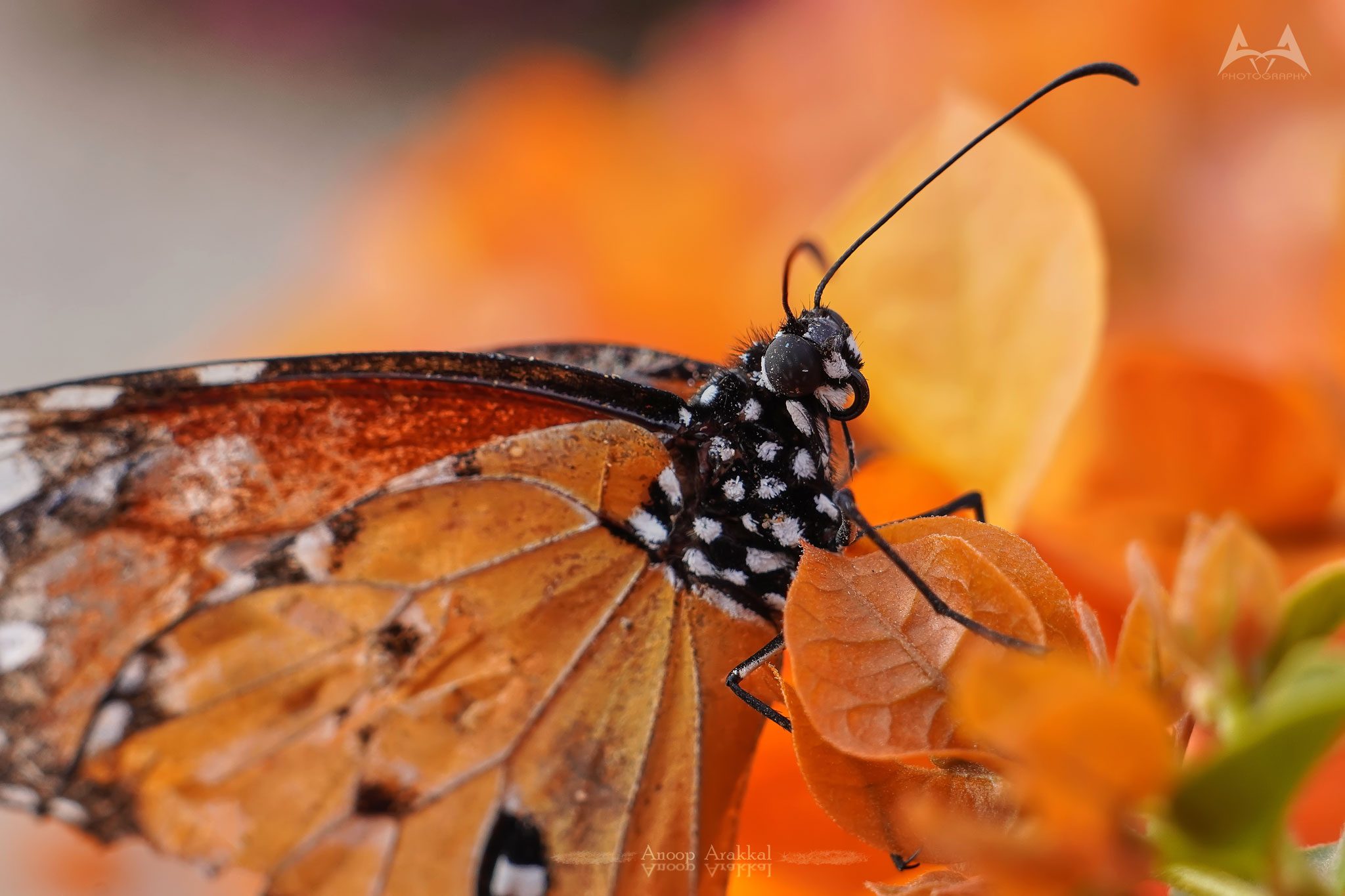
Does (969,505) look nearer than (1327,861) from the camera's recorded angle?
No

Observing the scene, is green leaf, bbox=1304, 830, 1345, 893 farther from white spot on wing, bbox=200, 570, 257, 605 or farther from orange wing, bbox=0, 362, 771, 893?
white spot on wing, bbox=200, 570, 257, 605

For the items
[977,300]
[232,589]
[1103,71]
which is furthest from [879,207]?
[232,589]

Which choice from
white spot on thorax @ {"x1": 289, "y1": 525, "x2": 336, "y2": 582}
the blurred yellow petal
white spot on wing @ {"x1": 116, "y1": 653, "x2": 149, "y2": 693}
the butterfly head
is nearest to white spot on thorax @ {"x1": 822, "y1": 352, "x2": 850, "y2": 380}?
the butterfly head

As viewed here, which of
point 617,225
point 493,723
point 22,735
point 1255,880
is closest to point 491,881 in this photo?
point 493,723

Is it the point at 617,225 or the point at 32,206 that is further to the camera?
the point at 32,206

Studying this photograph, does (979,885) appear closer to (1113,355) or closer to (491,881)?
(491,881)

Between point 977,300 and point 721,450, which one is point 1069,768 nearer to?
point 721,450

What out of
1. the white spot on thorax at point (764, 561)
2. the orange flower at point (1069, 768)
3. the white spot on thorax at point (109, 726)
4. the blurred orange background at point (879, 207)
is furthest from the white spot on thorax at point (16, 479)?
the orange flower at point (1069, 768)
